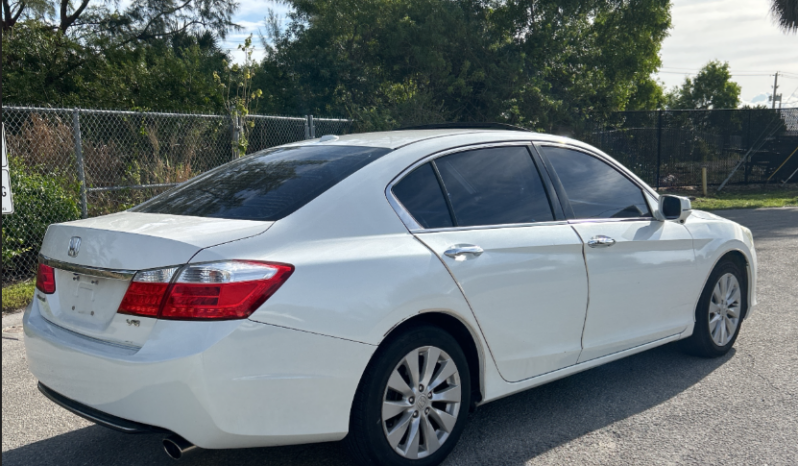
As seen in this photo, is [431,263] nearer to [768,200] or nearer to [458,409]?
[458,409]

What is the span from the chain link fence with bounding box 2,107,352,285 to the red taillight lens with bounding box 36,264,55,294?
4.74 m

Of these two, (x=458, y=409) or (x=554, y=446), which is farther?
(x=554, y=446)

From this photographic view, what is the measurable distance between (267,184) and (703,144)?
67.1ft

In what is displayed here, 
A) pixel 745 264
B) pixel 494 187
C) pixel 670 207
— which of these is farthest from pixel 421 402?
pixel 745 264

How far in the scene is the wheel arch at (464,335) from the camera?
10.3 feet

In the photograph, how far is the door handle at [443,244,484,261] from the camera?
129 inches

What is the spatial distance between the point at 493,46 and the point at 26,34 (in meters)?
11.0

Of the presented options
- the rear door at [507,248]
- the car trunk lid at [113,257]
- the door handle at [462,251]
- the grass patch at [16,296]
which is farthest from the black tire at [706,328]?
the grass patch at [16,296]

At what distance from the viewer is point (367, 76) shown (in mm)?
18609

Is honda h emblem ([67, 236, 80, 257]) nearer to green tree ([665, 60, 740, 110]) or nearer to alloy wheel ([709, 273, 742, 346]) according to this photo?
alloy wheel ([709, 273, 742, 346])

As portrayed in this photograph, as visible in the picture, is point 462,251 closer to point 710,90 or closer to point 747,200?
point 747,200

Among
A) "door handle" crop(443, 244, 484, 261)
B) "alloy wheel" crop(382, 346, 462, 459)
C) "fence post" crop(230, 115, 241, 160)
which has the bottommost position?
"alloy wheel" crop(382, 346, 462, 459)

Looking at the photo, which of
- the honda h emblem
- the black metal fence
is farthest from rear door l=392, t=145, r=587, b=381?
the black metal fence

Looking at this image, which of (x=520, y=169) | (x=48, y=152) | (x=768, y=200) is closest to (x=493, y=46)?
(x=768, y=200)
